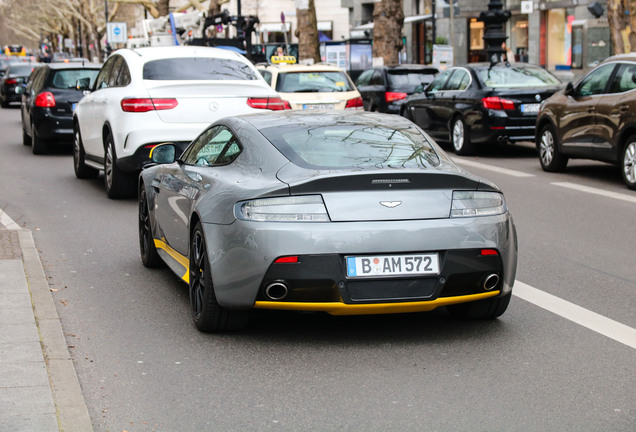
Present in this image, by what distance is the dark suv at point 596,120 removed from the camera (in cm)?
1390

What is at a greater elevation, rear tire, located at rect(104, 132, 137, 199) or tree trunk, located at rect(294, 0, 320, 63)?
tree trunk, located at rect(294, 0, 320, 63)

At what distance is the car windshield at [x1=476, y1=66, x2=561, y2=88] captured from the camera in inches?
736

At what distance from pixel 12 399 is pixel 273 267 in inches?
62.3

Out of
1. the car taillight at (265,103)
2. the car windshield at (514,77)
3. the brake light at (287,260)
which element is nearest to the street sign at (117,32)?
the car windshield at (514,77)

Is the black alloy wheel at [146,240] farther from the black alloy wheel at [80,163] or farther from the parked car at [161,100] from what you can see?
the black alloy wheel at [80,163]

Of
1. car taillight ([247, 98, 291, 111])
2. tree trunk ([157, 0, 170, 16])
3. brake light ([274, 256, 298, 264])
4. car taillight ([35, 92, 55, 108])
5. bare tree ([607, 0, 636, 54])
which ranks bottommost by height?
brake light ([274, 256, 298, 264])

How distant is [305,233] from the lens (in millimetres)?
5809

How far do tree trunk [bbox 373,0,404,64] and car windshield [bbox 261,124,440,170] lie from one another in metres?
31.4

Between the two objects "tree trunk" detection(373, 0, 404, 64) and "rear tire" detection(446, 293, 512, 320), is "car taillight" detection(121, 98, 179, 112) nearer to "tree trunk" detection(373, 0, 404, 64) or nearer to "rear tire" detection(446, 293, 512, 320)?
"rear tire" detection(446, 293, 512, 320)

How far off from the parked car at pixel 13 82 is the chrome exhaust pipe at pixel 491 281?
34.9 meters

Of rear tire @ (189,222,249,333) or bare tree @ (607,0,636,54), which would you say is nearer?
rear tire @ (189,222,249,333)

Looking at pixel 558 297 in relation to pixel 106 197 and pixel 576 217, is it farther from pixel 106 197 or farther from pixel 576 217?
pixel 106 197

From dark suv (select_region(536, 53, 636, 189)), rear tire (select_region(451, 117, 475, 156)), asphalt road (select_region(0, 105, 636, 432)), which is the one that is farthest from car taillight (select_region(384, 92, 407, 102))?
asphalt road (select_region(0, 105, 636, 432))

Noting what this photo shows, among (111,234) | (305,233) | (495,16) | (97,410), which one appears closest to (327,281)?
(305,233)
